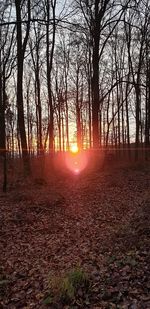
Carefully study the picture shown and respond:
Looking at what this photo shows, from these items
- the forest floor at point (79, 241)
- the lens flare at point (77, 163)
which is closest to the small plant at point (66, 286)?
the forest floor at point (79, 241)

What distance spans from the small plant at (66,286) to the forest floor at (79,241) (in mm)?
107

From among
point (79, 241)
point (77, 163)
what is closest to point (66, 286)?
point (79, 241)

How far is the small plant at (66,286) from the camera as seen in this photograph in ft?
14.4

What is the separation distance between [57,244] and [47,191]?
524 cm

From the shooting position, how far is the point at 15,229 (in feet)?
27.4

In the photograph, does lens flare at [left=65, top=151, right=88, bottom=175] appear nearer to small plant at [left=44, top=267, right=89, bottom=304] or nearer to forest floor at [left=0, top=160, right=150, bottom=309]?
forest floor at [left=0, top=160, right=150, bottom=309]

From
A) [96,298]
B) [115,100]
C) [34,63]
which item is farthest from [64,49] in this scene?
[96,298]

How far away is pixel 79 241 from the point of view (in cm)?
724

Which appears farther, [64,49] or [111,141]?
[111,141]

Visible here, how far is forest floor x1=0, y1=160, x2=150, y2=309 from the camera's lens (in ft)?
14.9

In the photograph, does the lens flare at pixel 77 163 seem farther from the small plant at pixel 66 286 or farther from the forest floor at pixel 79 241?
the small plant at pixel 66 286

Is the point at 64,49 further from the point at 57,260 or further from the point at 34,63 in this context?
the point at 57,260

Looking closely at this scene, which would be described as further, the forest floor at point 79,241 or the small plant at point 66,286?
the forest floor at point 79,241

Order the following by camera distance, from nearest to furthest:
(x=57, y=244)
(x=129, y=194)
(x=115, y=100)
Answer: (x=57, y=244) < (x=129, y=194) < (x=115, y=100)
